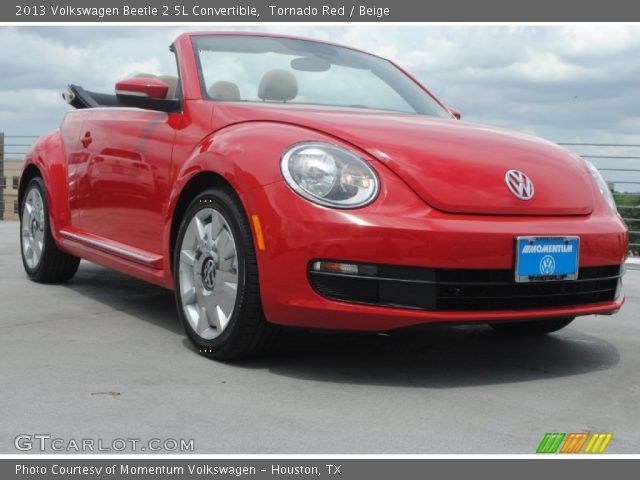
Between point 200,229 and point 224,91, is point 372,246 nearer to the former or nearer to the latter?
point 200,229

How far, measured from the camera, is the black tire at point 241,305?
3533 millimetres

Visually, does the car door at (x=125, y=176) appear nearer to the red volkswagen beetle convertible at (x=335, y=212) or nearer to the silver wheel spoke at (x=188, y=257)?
the red volkswagen beetle convertible at (x=335, y=212)

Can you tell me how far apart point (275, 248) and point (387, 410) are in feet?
2.38

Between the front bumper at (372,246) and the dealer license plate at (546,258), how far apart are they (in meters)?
0.03

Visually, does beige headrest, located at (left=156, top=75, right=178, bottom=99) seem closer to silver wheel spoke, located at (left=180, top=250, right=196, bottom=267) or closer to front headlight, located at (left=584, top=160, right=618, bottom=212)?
silver wheel spoke, located at (left=180, top=250, right=196, bottom=267)

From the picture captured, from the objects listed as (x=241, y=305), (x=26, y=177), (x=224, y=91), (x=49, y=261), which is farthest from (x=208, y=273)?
(x=26, y=177)

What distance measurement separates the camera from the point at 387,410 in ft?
10.3

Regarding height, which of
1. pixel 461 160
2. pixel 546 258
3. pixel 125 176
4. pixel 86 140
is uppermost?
pixel 461 160

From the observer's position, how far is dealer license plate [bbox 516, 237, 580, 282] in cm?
343

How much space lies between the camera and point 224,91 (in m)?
4.30

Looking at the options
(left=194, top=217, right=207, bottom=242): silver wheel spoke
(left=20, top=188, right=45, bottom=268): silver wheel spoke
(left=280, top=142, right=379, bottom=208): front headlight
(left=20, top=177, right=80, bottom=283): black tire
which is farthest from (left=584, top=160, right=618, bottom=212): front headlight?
(left=20, top=188, right=45, bottom=268): silver wheel spoke

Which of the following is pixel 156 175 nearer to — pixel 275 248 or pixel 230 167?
pixel 230 167

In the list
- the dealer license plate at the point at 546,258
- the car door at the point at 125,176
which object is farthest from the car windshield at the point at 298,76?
the dealer license plate at the point at 546,258

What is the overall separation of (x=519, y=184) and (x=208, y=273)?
51.3 inches
